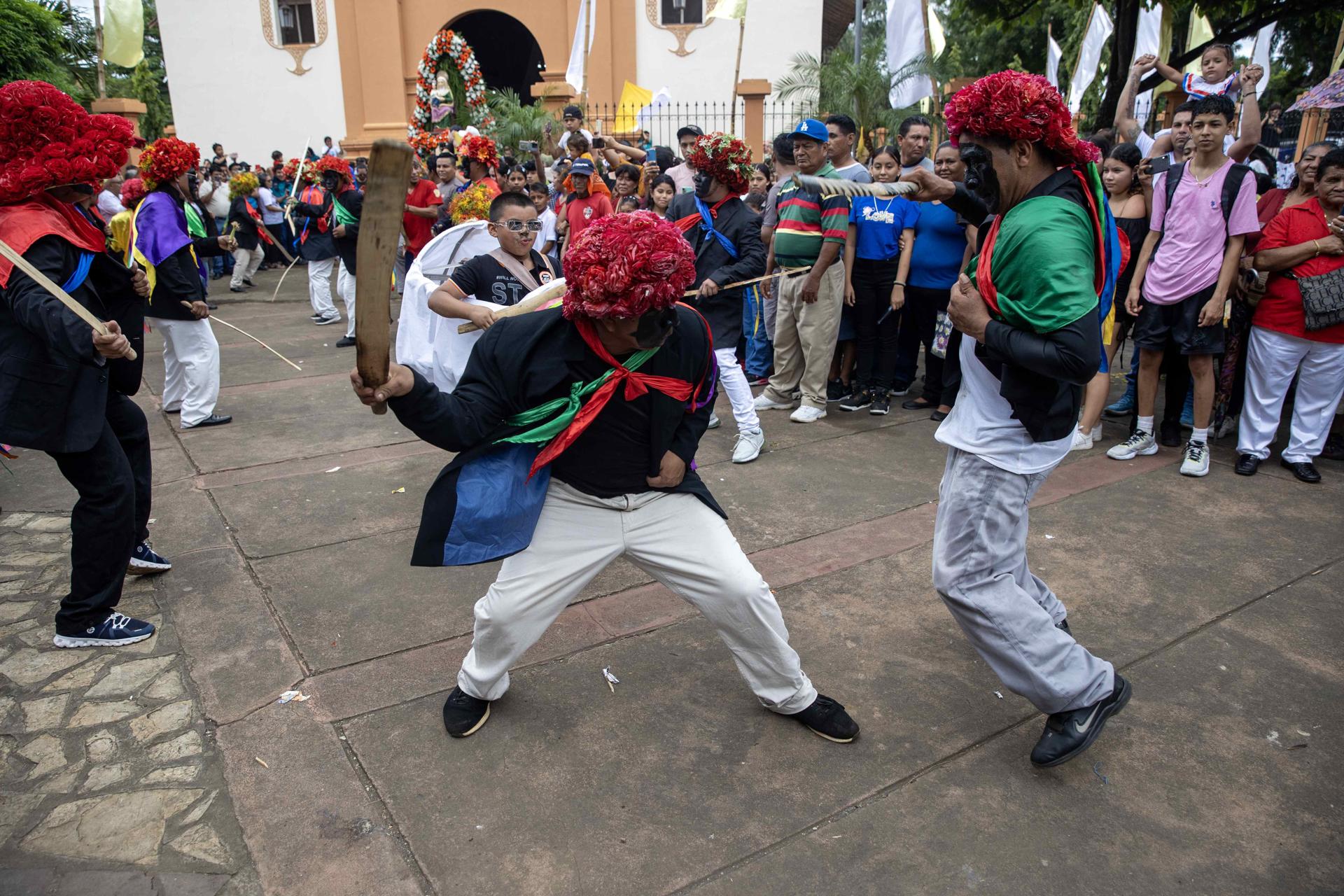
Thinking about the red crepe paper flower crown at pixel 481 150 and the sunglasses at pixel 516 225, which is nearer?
the sunglasses at pixel 516 225

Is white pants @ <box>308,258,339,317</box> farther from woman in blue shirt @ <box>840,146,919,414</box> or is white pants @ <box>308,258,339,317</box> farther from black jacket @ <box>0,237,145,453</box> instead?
black jacket @ <box>0,237,145,453</box>

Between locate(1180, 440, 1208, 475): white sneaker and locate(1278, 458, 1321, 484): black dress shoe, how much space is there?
0.50m

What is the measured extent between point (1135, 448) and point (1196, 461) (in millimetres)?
390

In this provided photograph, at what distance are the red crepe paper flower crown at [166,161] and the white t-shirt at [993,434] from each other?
18.7ft

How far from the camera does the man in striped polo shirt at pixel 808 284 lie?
242 inches

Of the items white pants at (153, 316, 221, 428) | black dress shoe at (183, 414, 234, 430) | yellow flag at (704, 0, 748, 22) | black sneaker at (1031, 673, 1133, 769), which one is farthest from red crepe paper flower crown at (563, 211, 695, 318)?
yellow flag at (704, 0, 748, 22)

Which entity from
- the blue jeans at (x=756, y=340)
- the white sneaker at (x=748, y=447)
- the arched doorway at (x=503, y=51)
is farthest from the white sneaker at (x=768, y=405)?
the arched doorway at (x=503, y=51)

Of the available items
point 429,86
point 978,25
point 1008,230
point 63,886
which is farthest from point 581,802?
point 429,86

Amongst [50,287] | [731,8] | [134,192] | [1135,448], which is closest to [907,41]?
[731,8]

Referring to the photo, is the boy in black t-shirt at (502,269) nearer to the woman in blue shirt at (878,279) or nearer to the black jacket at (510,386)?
the black jacket at (510,386)

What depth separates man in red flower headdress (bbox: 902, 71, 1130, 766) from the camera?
2.54 metres

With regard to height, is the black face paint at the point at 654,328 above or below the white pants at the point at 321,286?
above

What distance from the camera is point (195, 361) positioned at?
6848 mm

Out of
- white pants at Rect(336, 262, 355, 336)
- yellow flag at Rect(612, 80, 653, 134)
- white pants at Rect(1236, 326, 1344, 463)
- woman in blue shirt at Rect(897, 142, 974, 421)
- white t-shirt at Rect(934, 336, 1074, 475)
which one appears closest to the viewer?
white t-shirt at Rect(934, 336, 1074, 475)
